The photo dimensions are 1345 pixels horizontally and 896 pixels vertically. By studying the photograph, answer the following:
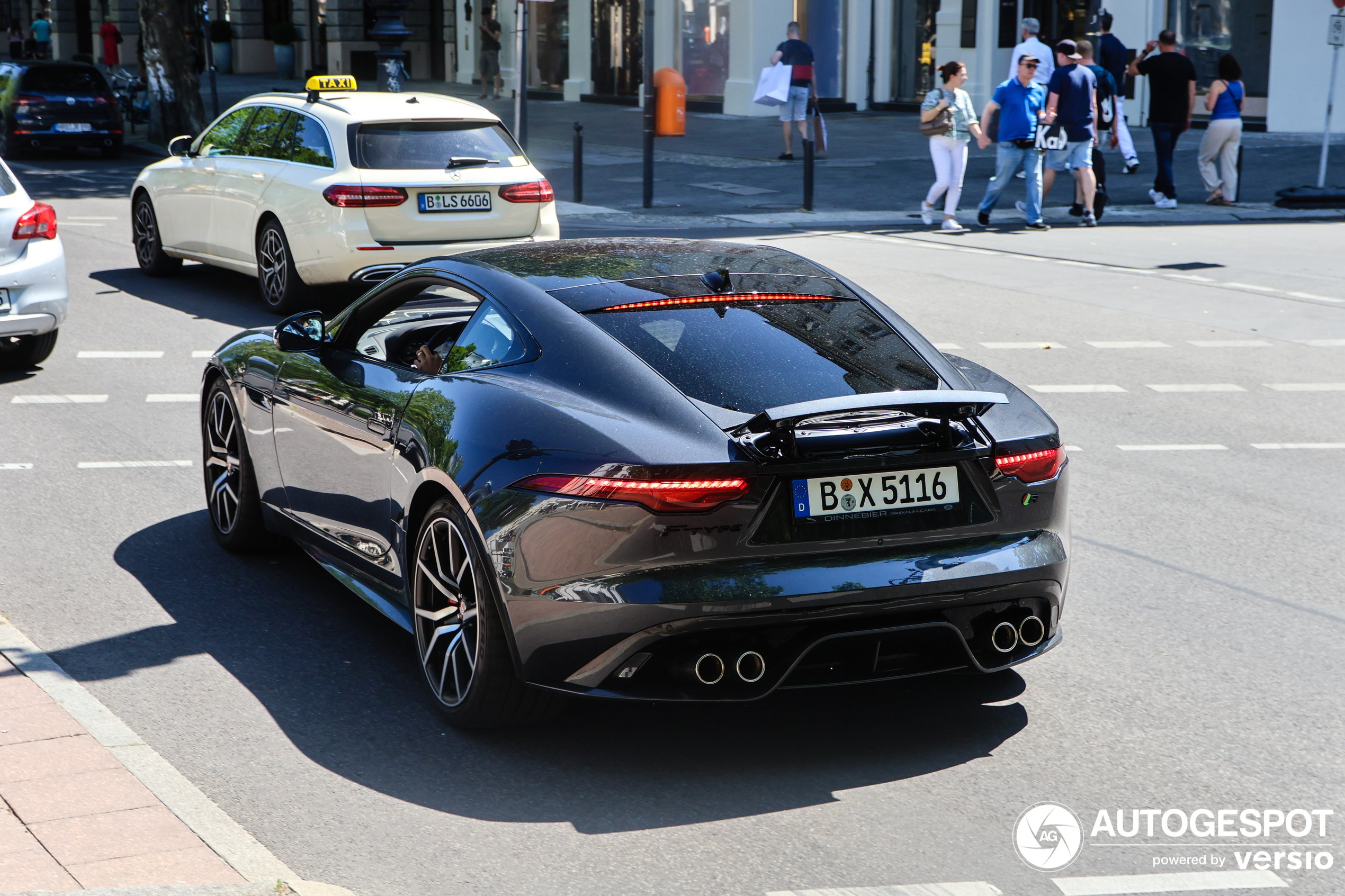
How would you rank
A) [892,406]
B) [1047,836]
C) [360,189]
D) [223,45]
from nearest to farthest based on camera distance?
[1047,836]
[892,406]
[360,189]
[223,45]

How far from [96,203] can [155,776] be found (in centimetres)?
1810

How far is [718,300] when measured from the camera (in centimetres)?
493

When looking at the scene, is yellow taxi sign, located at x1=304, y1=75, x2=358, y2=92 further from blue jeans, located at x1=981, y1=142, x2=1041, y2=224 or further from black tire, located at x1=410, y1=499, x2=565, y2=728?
black tire, located at x1=410, y1=499, x2=565, y2=728

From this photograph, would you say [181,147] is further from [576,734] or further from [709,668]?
[709,668]

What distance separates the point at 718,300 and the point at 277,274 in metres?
8.14

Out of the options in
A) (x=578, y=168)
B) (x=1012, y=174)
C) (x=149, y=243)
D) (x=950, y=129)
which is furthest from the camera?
(x=578, y=168)

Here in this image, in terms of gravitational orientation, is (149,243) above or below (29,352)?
above

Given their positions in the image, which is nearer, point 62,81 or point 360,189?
point 360,189

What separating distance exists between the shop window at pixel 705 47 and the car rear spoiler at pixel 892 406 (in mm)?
31293

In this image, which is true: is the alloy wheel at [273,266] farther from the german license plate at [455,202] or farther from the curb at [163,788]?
the curb at [163,788]

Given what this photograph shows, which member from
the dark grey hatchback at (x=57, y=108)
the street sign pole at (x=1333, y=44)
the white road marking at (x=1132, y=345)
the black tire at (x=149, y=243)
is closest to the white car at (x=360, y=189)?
the black tire at (x=149, y=243)

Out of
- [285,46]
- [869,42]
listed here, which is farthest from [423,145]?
[285,46]

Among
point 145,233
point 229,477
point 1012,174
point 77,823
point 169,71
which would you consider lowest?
point 77,823

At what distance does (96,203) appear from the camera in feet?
68.3
